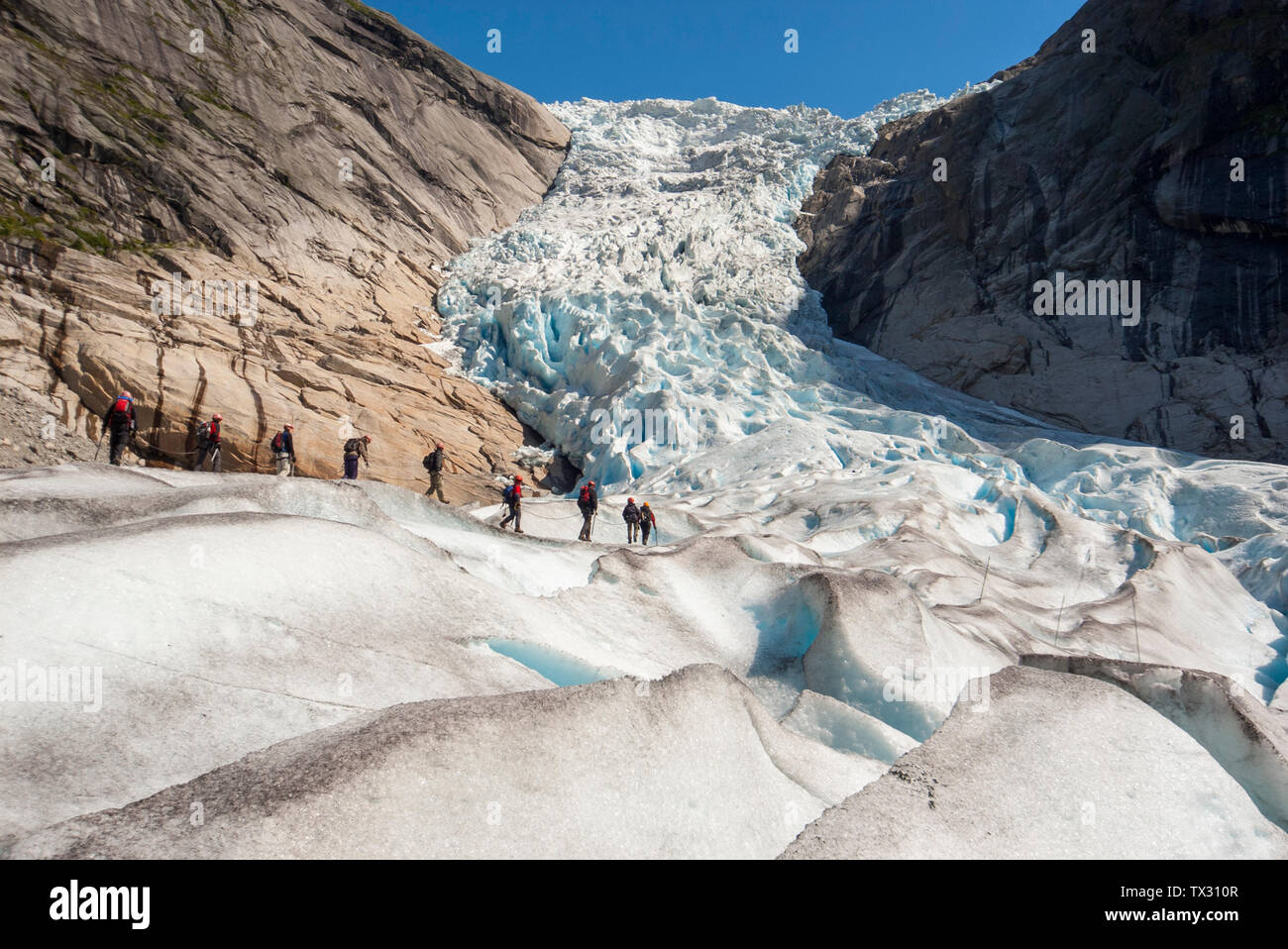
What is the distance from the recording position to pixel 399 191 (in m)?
32.0

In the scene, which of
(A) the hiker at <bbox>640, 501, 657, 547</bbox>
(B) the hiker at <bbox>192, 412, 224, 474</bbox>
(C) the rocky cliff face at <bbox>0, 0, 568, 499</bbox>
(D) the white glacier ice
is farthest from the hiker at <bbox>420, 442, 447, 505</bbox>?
(A) the hiker at <bbox>640, 501, 657, 547</bbox>

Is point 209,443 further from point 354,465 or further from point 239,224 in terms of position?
point 239,224

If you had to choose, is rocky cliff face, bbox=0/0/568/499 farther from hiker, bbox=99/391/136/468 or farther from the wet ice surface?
the wet ice surface

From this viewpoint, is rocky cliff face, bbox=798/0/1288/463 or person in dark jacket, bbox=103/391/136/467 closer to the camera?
person in dark jacket, bbox=103/391/136/467

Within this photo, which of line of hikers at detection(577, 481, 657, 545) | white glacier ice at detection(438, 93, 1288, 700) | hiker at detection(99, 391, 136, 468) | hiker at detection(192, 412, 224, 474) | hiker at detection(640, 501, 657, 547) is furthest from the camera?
white glacier ice at detection(438, 93, 1288, 700)

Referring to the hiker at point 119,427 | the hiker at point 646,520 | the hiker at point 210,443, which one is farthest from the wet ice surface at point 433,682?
the hiker at point 210,443

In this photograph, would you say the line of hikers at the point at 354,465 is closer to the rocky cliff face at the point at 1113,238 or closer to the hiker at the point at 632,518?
the hiker at the point at 632,518

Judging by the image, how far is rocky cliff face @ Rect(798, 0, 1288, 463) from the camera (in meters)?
23.0

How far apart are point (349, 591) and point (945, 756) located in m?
3.95

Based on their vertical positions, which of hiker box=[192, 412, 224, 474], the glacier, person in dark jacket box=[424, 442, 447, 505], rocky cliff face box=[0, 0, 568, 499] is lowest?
the glacier

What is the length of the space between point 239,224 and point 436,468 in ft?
49.9

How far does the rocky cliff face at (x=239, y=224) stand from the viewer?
1781 cm
